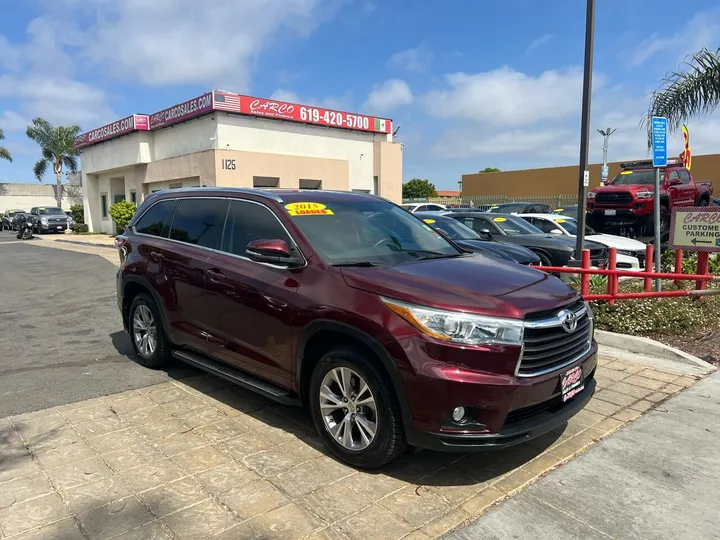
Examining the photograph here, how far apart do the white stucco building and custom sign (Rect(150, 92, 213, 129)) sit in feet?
0.14

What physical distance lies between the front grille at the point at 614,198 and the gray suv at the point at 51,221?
32.3 meters

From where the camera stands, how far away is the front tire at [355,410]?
129 inches

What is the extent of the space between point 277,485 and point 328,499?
14.2 inches

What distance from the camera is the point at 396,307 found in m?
3.25

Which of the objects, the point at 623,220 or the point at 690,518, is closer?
the point at 690,518

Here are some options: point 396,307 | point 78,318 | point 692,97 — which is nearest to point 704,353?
point 396,307

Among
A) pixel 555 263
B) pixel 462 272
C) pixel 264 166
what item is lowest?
pixel 555 263

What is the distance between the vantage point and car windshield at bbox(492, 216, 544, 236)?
1137 cm

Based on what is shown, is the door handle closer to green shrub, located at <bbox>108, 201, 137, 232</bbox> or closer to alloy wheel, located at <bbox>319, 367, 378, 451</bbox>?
alloy wheel, located at <bbox>319, 367, 378, 451</bbox>

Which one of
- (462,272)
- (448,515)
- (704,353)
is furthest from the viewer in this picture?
(704,353)

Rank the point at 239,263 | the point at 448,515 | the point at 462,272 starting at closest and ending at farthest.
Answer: the point at 448,515
the point at 462,272
the point at 239,263

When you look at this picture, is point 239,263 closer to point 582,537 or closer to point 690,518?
point 582,537

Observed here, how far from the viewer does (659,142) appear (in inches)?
299

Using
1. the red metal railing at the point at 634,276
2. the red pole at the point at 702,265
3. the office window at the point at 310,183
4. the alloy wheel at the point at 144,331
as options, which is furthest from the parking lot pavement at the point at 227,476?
the office window at the point at 310,183
